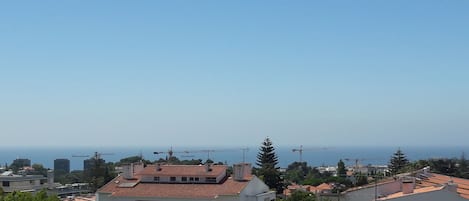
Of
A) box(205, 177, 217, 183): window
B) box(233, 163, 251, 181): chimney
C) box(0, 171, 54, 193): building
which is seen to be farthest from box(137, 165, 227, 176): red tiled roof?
box(0, 171, 54, 193): building

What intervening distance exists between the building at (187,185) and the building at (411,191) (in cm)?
571

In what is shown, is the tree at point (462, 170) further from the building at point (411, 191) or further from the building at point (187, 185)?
the building at point (187, 185)

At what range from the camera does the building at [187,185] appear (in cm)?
4075

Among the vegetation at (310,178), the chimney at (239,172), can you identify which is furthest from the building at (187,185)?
the vegetation at (310,178)

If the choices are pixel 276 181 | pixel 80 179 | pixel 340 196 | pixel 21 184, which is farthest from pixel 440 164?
pixel 80 179

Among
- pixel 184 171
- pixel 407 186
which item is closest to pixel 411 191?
pixel 407 186

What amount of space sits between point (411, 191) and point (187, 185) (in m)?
13.0

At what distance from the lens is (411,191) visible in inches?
1646

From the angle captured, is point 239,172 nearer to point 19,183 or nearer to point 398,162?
point 19,183

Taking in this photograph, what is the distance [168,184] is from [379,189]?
42.5 feet

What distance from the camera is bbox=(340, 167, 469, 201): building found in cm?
3934

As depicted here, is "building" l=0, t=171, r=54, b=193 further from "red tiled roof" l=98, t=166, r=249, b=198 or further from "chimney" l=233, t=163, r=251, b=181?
"chimney" l=233, t=163, r=251, b=181

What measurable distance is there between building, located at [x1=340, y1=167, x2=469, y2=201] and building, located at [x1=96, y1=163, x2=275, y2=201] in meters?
5.71

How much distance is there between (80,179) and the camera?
108938 millimetres
